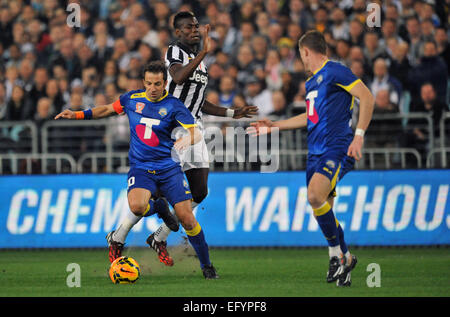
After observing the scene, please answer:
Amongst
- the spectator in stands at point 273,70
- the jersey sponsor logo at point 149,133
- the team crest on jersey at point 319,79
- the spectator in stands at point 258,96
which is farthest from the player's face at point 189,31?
the spectator in stands at point 273,70

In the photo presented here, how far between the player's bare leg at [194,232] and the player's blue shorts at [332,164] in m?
1.41

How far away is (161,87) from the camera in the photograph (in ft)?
27.8

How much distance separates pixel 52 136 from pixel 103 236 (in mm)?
2337

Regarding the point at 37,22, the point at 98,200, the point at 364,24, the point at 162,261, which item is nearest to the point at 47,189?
the point at 98,200

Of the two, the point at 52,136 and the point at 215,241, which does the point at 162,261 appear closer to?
the point at 215,241

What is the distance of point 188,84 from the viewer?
948cm

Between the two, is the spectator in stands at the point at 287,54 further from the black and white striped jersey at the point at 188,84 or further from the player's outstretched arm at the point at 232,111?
the black and white striped jersey at the point at 188,84

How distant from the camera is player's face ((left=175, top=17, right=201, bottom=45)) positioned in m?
9.38

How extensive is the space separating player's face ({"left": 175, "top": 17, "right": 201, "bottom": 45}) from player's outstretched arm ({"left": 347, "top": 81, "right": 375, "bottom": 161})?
8.14 ft

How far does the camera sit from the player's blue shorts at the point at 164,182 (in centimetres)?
848

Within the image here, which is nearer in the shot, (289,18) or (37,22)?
(289,18)

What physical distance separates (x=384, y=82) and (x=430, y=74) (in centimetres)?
82

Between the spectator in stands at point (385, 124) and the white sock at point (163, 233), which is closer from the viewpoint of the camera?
the white sock at point (163, 233)

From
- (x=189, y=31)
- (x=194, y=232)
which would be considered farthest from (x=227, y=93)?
(x=194, y=232)
